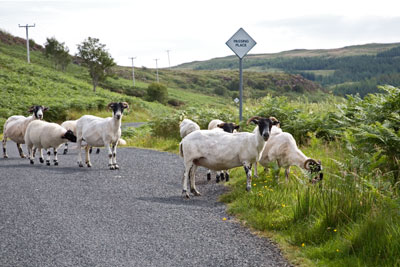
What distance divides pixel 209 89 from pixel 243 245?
6092 inches

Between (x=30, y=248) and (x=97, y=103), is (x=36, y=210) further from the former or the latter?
(x=97, y=103)

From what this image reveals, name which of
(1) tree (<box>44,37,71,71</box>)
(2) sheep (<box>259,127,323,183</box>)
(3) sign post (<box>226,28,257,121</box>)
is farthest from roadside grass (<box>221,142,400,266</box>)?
(1) tree (<box>44,37,71,71</box>)

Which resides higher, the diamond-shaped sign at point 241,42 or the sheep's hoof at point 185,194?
the diamond-shaped sign at point 241,42

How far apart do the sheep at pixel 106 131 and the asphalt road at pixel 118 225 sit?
165 centimetres

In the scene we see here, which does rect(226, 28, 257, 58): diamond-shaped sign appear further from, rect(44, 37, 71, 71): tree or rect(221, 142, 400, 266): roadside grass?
rect(44, 37, 71, 71): tree

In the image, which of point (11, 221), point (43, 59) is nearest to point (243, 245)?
point (11, 221)

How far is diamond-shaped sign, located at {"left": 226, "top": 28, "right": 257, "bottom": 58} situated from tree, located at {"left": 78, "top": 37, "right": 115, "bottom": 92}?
200 ft

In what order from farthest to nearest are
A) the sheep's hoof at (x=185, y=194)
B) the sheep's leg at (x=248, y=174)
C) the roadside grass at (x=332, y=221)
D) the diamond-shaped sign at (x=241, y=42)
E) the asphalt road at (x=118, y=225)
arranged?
the diamond-shaped sign at (x=241, y=42) → the sheep's hoof at (x=185, y=194) → the sheep's leg at (x=248, y=174) → the asphalt road at (x=118, y=225) → the roadside grass at (x=332, y=221)

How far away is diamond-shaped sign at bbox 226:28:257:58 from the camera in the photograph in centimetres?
1407

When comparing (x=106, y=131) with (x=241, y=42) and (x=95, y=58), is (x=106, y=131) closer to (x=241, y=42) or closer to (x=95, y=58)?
(x=241, y=42)

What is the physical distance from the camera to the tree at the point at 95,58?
235 feet

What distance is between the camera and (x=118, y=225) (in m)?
6.95

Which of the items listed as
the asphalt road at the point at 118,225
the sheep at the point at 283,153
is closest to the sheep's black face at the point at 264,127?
the sheep at the point at 283,153

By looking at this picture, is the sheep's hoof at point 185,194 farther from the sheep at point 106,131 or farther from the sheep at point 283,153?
the sheep at point 106,131
